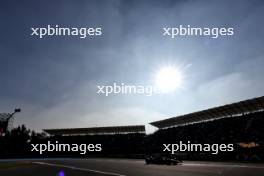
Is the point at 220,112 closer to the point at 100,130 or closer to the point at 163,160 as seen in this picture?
the point at 163,160

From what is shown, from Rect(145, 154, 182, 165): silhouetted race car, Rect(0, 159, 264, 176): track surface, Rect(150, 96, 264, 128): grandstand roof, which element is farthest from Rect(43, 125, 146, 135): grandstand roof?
Rect(0, 159, 264, 176): track surface

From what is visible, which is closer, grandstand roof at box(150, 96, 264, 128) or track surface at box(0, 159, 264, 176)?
track surface at box(0, 159, 264, 176)

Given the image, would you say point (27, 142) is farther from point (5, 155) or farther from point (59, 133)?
point (5, 155)

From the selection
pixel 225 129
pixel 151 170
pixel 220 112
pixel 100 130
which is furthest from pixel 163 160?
pixel 100 130

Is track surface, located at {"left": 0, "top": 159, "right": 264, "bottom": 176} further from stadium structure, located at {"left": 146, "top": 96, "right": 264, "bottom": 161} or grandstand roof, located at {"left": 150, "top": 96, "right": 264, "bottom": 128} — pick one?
grandstand roof, located at {"left": 150, "top": 96, "right": 264, "bottom": 128}

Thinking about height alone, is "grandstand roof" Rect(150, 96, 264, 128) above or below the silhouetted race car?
above

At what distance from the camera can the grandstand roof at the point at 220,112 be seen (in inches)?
2379

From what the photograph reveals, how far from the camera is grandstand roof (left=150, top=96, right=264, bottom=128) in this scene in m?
60.4

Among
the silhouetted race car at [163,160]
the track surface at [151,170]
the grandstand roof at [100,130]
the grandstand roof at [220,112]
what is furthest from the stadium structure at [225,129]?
the track surface at [151,170]

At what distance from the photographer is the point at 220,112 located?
68.6 metres

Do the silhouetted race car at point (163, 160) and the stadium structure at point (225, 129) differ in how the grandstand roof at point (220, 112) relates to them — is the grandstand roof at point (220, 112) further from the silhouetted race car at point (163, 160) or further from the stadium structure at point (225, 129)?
the silhouetted race car at point (163, 160)

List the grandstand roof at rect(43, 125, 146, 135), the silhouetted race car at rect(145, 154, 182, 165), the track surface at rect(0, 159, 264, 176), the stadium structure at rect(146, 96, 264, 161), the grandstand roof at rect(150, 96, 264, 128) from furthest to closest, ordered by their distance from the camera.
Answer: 1. the grandstand roof at rect(43, 125, 146, 135)
2. the grandstand roof at rect(150, 96, 264, 128)
3. the stadium structure at rect(146, 96, 264, 161)
4. the silhouetted race car at rect(145, 154, 182, 165)
5. the track surface at rect(0, 159, 264, 176)

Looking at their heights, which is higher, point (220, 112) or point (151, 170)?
point (220, 112)

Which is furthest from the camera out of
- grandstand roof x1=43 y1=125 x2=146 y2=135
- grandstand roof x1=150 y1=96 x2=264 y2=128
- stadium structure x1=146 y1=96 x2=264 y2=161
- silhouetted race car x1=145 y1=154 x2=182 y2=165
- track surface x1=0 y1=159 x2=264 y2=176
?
grandstand roof x1=43 y1=125 x2=146 y2=135
